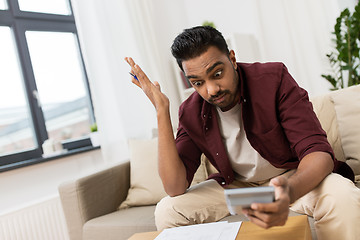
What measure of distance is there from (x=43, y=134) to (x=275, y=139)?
1997 millimetres

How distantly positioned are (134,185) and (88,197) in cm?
29

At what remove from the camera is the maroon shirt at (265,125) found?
1175mm

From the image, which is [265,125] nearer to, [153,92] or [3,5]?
[153,92]

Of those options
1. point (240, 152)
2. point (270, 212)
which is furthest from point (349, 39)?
point (270, 212)

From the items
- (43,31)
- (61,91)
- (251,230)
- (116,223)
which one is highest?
(43,31)

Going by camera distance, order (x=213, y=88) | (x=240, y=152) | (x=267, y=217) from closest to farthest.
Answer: (x=267, y=217), (x=213, y=88), (x=240, y=152)

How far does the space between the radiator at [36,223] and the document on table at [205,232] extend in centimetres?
134

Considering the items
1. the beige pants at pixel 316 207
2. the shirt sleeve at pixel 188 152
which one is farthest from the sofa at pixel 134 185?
the shirt sleeve at pixel 188 152

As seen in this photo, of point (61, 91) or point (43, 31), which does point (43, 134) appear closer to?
point (61, 91)

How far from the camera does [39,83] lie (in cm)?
282

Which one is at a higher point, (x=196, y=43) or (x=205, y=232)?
(x=196, y=43)

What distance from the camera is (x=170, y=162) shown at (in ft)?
4.50

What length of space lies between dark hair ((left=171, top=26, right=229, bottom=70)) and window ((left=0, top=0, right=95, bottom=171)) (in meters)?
1.56

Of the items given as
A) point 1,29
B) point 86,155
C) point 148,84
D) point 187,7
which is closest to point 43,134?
point 86,155
